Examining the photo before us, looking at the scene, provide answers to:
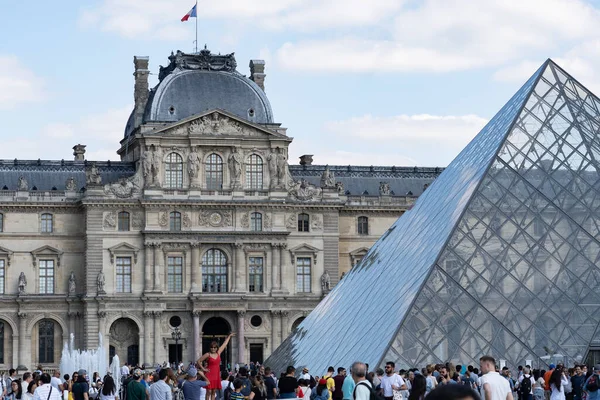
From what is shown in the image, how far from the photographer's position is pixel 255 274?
208 feet

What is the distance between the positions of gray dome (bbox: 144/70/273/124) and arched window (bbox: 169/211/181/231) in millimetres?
4417

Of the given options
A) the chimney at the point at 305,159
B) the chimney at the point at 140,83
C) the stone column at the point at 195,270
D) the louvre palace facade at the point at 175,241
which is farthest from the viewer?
the chimney at the point at 305,159

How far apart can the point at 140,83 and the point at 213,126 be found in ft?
22.2

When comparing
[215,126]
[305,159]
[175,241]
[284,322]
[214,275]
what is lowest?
[284,322]

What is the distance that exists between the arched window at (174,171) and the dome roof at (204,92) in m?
1.95

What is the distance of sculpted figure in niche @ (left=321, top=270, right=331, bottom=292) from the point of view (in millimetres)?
63625

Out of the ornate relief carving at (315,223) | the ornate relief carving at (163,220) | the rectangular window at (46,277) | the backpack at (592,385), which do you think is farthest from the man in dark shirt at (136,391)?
the ornate relief carving at (315,223)

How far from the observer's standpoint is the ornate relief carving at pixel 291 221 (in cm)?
6396

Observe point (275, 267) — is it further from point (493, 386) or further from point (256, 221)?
point (493, 386)

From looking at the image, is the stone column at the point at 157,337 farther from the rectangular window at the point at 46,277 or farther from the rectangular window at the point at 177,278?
the rectangular window at the point at 46,277

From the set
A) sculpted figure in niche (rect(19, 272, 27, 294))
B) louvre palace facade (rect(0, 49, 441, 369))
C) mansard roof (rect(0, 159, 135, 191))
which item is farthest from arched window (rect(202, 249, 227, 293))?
sculpted figure in niche (rect(19, 272, 27, 294))

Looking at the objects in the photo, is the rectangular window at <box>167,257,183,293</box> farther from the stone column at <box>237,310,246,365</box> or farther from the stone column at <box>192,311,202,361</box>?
the stone column at <box>237,310,246,365</box>

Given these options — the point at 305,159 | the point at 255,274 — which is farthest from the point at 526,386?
the point at 305,159

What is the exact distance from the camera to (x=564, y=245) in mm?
28125
